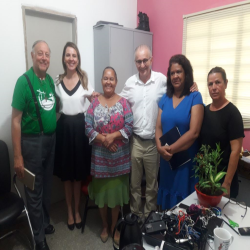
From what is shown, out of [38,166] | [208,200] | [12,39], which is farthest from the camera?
[12,39]

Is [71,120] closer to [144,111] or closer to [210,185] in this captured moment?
[144,111]

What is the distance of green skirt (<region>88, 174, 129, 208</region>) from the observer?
1.92 m

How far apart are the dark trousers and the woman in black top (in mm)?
1283

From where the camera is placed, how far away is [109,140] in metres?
1.76

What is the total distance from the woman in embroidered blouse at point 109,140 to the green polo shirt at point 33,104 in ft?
1.06

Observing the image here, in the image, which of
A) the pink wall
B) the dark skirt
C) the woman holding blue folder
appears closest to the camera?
the woman holding blue folder

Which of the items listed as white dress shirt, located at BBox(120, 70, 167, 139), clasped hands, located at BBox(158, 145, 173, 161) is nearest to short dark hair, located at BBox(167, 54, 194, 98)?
white dress shirt, located at BBox(120, 70, 167, 139)

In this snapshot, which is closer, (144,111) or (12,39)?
(144,111)

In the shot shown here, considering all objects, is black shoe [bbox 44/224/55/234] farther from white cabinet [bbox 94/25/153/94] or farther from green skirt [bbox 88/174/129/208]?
white cabinet [bbox 94/25/153/94]

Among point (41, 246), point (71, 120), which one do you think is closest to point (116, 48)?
point (71, 120)

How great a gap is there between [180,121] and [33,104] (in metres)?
1.15

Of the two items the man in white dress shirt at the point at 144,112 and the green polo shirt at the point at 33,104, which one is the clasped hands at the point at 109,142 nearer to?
the man in white dress shirt at the point at 144,112

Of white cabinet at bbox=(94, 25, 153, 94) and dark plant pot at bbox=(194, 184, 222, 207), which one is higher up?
white cabinet at bbox=(94, 25, 153, 94)

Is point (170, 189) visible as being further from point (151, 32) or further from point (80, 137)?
point (151, 32)
